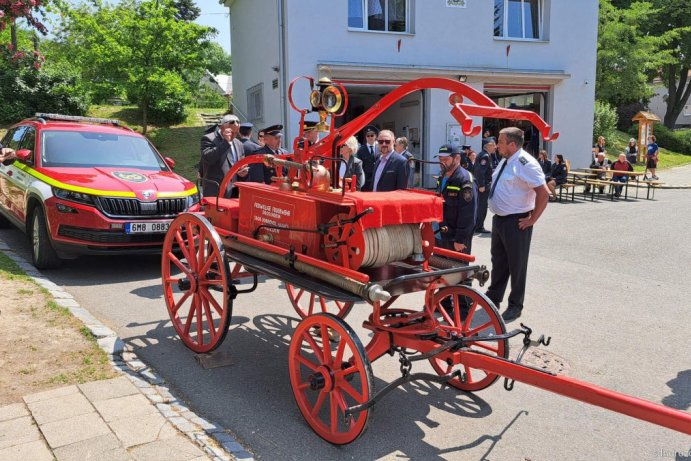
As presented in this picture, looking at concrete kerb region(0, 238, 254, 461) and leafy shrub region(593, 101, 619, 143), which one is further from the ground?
leafy shrub region(593, 101, 619, 143)

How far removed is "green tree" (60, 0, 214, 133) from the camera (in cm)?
1788

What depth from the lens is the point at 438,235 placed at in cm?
653

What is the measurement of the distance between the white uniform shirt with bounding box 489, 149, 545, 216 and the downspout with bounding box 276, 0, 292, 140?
11.1m

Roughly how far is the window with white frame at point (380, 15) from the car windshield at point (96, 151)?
9.96 metres

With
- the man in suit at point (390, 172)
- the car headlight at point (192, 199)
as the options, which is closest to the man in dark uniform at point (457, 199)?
the man in suit at point (390, 172)

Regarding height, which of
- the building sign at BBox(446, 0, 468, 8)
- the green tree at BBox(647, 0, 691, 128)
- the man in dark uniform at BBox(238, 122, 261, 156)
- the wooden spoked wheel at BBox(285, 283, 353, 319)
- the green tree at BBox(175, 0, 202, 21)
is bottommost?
Answer: the wooden spoked wheel at BBox(285, 283, 353, 319)

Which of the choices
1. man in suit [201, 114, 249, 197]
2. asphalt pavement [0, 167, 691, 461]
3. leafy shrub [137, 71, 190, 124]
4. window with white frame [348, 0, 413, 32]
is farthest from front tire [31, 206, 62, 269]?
leafy shrub [137, 71, 190, 124]

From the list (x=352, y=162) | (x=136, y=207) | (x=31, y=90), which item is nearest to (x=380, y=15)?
(x=352, y=162)

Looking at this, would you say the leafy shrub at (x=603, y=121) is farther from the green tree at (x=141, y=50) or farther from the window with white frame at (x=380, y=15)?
the green tree at (x=141, y=50)

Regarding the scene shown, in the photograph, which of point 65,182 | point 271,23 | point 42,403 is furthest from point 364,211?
point 271,23

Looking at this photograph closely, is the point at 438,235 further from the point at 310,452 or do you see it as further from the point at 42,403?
the point at 42,403

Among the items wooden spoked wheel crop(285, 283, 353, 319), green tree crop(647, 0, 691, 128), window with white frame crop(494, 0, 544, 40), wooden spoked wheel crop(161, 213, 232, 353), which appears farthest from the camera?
green tree crop(647, 0, 691, 128)

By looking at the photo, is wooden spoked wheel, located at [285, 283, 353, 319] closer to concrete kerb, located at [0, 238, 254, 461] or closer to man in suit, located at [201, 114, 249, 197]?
concrete kerb, located at [0, 238, 254, 461]

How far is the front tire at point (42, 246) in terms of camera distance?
282 inches
